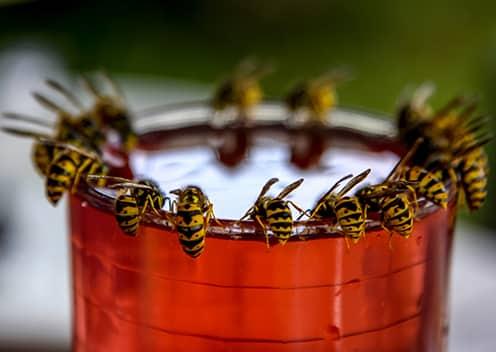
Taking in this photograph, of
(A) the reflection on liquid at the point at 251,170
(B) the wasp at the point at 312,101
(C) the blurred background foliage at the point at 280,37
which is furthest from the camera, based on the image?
(C) the blurred background foliage at the point at 280,37

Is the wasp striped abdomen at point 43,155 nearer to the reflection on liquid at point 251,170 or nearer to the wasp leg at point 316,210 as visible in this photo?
the reflection on liquid at point 251,170

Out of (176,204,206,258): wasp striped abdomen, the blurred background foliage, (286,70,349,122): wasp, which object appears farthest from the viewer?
the blurred background foliage

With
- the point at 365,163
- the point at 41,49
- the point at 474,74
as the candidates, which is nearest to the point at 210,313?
the point at 365,163

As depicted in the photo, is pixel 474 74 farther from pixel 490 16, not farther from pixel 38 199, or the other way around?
pixel 38 199

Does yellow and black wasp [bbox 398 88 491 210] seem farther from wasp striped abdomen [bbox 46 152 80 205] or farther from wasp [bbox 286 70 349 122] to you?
wasp striped abdomen [bbox 46 152 80 205]

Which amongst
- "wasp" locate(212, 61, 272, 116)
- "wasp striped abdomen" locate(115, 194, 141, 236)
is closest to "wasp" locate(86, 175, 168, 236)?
"wasp striped abdomen" locate(115, 194, 141, 236)

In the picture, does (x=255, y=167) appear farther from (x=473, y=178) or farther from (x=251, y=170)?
(x=473, y=178)

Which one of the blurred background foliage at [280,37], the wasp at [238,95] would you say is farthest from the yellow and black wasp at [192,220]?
the blurred background foliage at [280,37]
